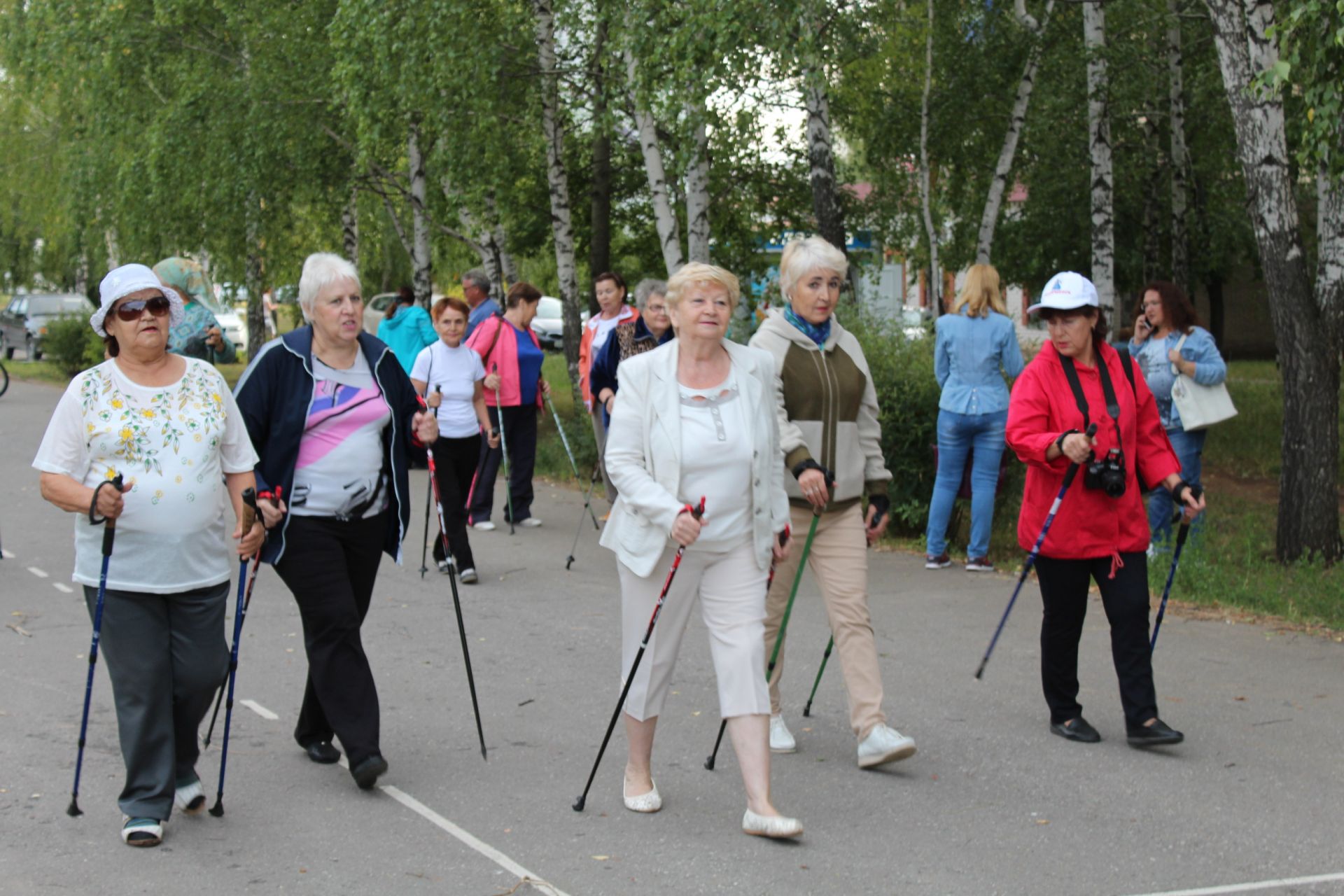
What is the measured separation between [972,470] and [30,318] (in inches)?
1534

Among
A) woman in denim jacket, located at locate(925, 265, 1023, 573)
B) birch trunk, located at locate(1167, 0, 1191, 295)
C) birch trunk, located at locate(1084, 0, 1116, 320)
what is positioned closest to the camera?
woman in denim jacket, located at locate(925, 265, 1023, 573)

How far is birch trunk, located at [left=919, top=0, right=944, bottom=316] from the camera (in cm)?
2494

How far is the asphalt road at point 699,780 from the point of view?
4840mm

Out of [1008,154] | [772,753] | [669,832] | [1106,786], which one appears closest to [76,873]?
[669,832]

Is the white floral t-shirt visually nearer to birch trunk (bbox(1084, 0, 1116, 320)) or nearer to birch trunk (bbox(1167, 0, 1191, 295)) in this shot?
birch trunk (bbox(1084, 0, 1116, 320))

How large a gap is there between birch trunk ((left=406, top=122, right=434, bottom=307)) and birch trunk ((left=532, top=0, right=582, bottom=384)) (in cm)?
227

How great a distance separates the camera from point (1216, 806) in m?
5.46

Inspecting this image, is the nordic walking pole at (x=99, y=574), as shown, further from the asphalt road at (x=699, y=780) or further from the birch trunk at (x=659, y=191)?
the birch trunk at (x=659, y=191)

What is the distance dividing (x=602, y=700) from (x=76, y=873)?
8.90 feet

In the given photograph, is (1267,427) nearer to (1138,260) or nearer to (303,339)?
(1138,260)

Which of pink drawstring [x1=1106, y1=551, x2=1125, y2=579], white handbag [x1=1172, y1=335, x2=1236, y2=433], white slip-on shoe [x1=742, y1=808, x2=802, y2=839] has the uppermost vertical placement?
white handbag [x1=1172, y1=335, x2=1236, y2=433]

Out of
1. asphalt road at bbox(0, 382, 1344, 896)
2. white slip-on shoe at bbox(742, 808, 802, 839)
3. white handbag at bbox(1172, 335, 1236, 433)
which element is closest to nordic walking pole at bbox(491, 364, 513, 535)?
asphalt road at bbox(0, 382, 1344, 896)

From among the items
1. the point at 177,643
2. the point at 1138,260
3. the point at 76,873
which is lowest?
the point at 76,873

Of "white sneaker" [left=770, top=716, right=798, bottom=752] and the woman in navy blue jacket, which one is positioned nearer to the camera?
the woman in navy blue jacket
